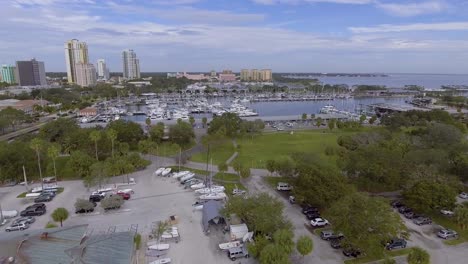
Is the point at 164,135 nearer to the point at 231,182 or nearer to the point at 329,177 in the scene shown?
the point at 231,182

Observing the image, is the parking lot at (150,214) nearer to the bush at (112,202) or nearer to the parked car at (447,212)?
the bush at (112,202)

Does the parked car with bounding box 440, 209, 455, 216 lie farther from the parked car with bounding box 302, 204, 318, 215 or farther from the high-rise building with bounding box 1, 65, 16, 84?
the high-rise building with bounding box 1, 65, 16, 84

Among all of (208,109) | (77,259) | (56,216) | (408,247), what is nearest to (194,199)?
(56,216)

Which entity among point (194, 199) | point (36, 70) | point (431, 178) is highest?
point (36, 70)

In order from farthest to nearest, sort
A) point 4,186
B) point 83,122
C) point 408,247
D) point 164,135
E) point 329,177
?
point 83,122, point 164,135, point 4,186, point 329,177, point 408,247

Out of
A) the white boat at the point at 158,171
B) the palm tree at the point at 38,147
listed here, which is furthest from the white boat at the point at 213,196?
the palm tree at the point at 38,147

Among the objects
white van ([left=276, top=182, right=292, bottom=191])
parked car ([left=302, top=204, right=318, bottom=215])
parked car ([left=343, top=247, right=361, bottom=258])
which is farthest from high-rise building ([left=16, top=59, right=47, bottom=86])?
parked car ([left=343, top=247, right=361, bottom=258])
